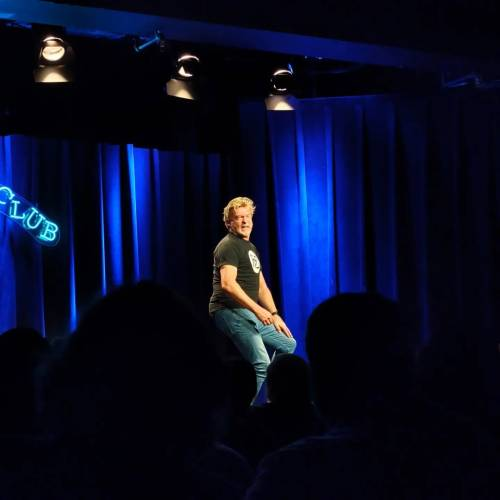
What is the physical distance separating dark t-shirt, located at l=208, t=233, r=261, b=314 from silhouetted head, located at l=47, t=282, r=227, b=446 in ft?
13.4

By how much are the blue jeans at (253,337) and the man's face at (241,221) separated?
0.57 meters

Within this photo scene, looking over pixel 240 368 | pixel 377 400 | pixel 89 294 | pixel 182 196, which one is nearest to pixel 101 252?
pixel 89 294

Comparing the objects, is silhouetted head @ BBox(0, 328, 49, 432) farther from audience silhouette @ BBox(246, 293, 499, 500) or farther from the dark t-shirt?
the dark t-shirt

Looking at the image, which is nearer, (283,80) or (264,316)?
(264,316)

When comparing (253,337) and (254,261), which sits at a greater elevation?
(254,261)

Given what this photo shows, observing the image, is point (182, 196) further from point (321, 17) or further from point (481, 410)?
point (481, 410)

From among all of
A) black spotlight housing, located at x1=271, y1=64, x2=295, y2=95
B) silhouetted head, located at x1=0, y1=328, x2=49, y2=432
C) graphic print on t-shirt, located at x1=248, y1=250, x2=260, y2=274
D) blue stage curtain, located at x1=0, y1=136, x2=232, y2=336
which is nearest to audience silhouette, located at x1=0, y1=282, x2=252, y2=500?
silhouetted head, located at x1=0, y1=328, x2=49, y2=432

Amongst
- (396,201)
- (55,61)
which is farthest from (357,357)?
(396,201)

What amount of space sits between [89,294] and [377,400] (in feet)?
16.7

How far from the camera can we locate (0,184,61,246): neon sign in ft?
20.5

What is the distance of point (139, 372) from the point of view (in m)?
1.36

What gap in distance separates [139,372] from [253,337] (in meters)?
4.02

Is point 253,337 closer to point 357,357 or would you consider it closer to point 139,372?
point 357,357

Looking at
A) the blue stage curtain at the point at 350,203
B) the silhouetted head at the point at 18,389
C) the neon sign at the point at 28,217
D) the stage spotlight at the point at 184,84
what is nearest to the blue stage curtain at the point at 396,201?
the blue stage curtain at the point at 350,203
